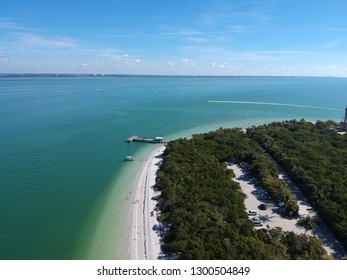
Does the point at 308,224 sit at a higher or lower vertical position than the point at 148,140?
lower

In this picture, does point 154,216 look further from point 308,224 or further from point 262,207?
point 308,224

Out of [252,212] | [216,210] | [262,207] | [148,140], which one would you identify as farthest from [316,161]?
[148,140]

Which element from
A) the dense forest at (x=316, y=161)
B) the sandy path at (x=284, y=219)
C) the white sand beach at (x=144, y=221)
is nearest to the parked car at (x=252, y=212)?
the sandy path at (x=284, y=219)

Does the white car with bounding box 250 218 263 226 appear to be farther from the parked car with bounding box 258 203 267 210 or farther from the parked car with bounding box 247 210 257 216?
the parked car with bounding box 258 203 267 210

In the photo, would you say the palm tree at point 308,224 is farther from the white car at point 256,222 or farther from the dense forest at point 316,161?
the white car at point 256,222

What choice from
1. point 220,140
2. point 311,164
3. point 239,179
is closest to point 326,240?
point 239,179

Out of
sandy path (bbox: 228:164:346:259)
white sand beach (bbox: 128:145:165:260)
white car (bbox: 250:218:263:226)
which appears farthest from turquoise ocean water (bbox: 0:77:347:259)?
sandy path (bbox: 228:164:346:259)
